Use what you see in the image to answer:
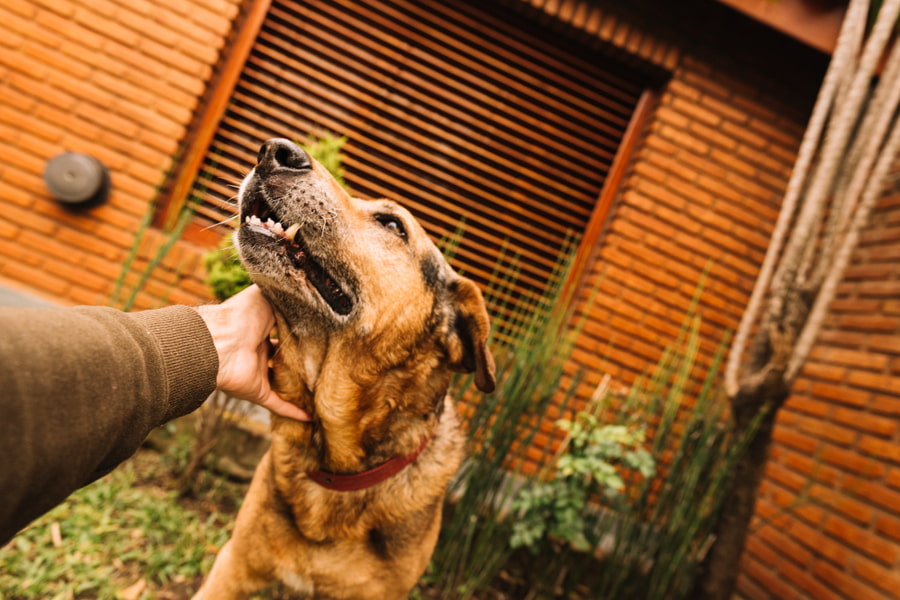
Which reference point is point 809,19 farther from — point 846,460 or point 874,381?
point 846,460

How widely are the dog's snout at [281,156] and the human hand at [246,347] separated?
47 cm

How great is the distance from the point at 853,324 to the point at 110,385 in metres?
4.38

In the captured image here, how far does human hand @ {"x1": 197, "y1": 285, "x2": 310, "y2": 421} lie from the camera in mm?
1479

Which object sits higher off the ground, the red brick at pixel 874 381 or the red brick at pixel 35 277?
the red brick at pixel 874 381

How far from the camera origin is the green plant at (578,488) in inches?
94.0

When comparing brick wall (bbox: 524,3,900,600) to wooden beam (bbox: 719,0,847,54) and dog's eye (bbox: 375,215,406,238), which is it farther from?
dog's eye (bbox: 375,215,406,238)

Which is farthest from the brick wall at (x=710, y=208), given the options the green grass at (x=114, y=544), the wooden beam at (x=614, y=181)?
the green grass at (x=114, y=544)

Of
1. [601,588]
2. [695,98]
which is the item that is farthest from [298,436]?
[695,98]

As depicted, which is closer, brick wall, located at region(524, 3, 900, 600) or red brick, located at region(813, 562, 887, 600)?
red brick, located at region(813, 562, 887, 600)

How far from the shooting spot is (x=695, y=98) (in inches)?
168

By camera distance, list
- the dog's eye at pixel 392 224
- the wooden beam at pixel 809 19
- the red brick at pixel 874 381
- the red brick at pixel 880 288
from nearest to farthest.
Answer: the dog's eye at pixel 392 224
the red brick at pixel 874 381
the red brick at pixel 880 288
the wooden beam at pixel 809 19

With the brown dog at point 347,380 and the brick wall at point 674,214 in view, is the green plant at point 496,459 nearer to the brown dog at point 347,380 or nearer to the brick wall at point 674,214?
the brown dog at point 347,380

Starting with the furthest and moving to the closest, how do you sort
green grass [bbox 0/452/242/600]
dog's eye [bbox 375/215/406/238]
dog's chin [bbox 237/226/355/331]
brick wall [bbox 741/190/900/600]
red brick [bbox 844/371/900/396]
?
1. red brick [bbox 844/371/900/396]
2. brick wall [bbox 741/190/900/600]
3. green grass [bbox 0/452/242/600]
4. dog's eye [bbox 375/215/406/238]
5. dog's chin [bbox 237/226/355/331]

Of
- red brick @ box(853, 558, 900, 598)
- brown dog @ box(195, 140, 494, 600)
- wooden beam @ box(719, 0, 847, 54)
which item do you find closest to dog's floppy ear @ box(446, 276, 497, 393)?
brown dog @ box(195, 140, 494, 600)
